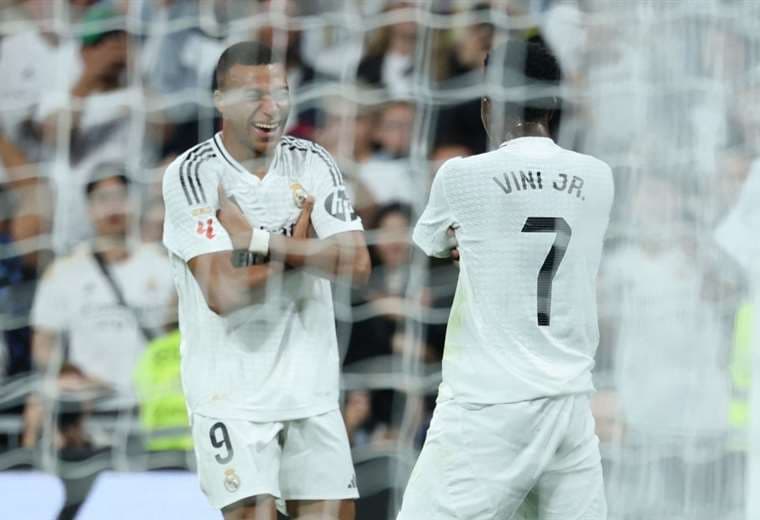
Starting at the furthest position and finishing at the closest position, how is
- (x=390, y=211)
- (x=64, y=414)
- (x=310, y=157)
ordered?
(x=64, y=414) → (x=390, y=211) → (x=310, y=157)

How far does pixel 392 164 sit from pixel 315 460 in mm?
1549

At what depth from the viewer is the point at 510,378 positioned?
10.0ft

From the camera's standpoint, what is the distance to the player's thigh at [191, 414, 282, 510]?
3.34 m

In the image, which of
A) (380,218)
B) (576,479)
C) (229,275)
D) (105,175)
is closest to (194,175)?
(229,275)

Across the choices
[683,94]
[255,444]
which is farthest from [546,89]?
[255,444]

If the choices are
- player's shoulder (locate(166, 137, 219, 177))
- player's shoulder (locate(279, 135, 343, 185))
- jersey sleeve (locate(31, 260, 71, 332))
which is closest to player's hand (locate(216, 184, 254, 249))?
player's shoulder (locate(166, 137, 219, 177))

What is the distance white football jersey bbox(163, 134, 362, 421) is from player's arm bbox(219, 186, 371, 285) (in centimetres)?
3

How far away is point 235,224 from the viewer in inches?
132

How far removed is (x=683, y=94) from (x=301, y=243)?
1.02m

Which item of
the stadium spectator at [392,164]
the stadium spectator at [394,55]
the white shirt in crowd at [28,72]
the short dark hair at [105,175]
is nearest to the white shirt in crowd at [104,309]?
the short dark hair at [105,175]

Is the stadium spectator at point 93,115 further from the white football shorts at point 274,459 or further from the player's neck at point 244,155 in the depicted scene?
the white football shorts at point 274,459

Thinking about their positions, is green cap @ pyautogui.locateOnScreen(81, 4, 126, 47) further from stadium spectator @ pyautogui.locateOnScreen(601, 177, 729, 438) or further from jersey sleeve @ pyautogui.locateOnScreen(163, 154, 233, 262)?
stadium spectator @ pyautogui.locateOnScreen(601, 177, 729, 438)

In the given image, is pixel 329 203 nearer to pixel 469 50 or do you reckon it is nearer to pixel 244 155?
pixel 244 155

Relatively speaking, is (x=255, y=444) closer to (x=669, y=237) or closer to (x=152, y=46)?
(x=669, y=237)
